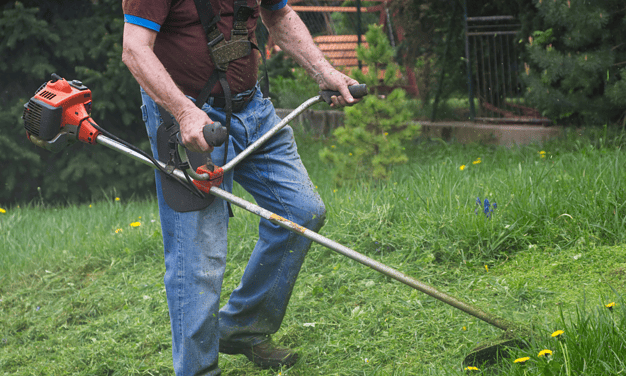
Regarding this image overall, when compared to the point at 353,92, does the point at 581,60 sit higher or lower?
lower

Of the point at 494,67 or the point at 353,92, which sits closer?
the point at 353,92

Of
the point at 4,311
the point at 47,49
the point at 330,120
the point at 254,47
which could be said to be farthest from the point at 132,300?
the point at 330,120

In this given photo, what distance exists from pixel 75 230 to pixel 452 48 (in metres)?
5.00

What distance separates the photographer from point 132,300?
3559 mm

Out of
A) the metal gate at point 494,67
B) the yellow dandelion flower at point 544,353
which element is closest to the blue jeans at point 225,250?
the yellow dandelion flower at point 544,353

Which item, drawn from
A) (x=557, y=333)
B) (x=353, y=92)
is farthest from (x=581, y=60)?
(x=557, y=333)

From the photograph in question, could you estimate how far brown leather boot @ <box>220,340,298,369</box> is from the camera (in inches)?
101

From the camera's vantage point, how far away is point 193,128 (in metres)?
1.83

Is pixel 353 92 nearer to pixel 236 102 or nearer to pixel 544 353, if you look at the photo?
pixel 236 102

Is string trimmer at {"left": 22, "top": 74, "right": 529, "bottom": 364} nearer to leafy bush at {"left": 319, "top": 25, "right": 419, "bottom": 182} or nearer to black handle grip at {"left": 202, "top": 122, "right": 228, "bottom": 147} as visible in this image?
black handle grip at {"left": 202, "top": 122, "right": 228, "bottom": 147}

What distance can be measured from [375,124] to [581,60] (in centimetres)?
177

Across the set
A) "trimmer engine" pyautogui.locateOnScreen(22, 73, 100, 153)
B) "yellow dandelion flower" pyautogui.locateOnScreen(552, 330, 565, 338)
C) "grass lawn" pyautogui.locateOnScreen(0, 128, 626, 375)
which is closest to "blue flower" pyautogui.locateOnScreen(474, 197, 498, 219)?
"grass lawn" pyautogui.locateOnScreen(0, 128, 626, 375)

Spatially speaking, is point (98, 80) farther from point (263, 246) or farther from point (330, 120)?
point (263, 246)

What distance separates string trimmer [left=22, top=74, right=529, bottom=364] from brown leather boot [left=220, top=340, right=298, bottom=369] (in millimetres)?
770
